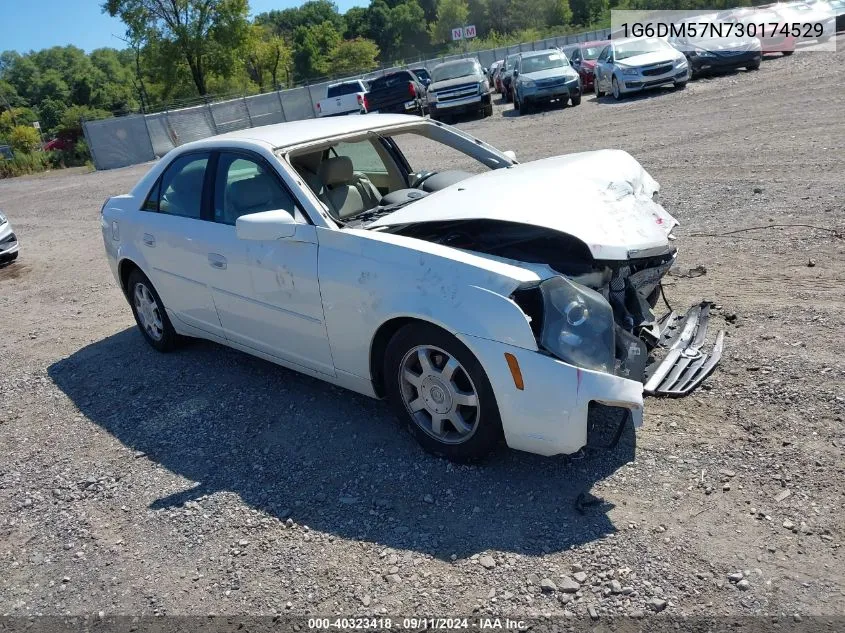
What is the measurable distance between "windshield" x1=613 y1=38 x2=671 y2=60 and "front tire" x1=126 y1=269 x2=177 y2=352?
16.7 meters

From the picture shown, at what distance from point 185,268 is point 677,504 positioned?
359 centimetres

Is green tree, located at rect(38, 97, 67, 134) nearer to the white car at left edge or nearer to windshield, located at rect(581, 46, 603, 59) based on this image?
windshield, located at rect(581, 46, 603, 59)

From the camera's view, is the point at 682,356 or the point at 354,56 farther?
the point at 354,56

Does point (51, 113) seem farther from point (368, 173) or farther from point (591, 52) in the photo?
point (368, 173)

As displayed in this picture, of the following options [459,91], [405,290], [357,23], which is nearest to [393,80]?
[459,91]

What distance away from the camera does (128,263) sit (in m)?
5.93

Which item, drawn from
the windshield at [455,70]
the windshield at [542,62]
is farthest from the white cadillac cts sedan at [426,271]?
the windshield at [455,70]

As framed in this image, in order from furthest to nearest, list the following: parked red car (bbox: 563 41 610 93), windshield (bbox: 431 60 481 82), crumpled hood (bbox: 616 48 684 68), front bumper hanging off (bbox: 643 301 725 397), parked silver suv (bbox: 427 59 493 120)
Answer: parked red car (bbox: 563 41 610 93) → windshield (bbox: 431 60 481 82) → parked silver suv (bbox: 427 59 493 120) → crumpled hood (bbox: 616 48 684 68) → front bumper hanging off (bbox: 643 301 725 397)

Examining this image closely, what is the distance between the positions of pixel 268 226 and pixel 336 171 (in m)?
0.91

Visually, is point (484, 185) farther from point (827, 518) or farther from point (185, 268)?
point (827, 518)

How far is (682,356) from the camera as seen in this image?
13.3 feet

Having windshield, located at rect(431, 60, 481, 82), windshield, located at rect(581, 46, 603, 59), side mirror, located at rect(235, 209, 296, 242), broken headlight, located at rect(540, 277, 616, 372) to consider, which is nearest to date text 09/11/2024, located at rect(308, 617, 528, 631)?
broken headlight, located at rect(540, 277, 616, 372)

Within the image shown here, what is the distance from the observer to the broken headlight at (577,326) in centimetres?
330

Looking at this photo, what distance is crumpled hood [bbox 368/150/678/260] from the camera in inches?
148
